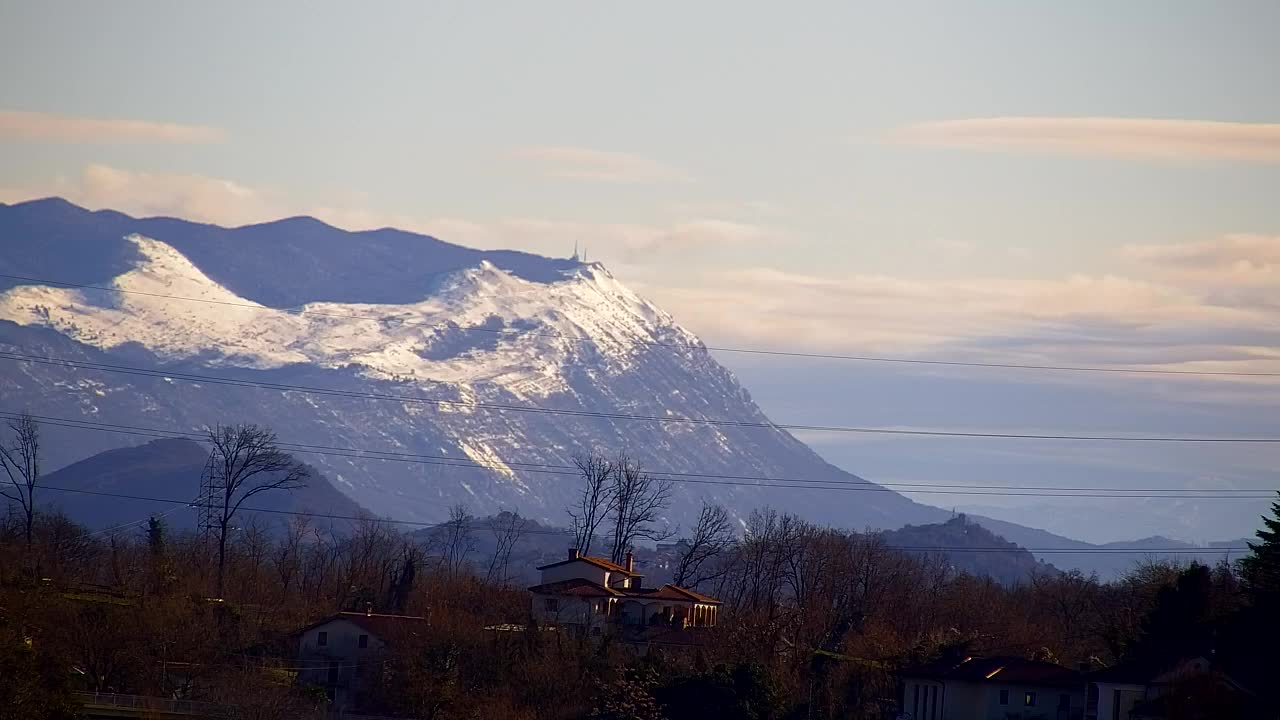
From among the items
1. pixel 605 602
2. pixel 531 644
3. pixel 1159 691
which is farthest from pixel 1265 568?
pixel 605 602

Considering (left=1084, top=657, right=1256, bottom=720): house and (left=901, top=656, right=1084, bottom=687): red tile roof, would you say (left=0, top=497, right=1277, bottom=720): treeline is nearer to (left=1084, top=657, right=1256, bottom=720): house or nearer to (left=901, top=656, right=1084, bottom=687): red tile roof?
(left=1084, top=657, right=1256, bottom=720): house

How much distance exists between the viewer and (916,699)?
10588 cm

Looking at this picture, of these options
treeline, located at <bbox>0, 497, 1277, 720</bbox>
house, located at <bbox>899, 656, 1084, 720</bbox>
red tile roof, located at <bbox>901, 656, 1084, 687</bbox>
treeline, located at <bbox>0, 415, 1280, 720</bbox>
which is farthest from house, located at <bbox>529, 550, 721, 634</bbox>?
house, located at <bbox>899, 656, 1084, 720</bbox>

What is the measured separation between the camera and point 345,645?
12388 cm

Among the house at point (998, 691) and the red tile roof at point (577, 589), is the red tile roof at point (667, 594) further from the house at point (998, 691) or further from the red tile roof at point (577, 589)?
the house at point (998, 691)

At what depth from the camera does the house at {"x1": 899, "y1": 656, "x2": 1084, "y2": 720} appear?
99625mm

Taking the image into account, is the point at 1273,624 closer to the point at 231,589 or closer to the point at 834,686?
the point at 834,686

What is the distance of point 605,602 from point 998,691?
39.6 metres

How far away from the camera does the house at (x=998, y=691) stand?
99.6 m

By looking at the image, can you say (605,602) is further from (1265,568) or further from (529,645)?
(1265,568)

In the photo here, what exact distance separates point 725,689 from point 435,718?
16.3m

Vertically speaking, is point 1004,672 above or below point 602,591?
below

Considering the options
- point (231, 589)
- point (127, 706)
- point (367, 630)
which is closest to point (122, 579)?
point (231, 589)

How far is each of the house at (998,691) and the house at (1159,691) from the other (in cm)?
367
